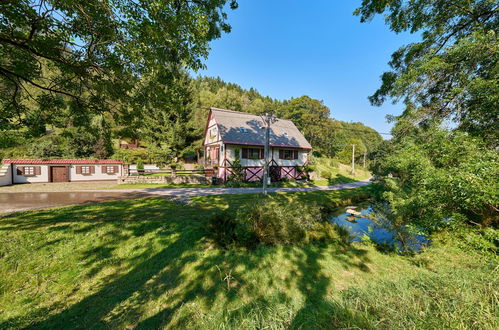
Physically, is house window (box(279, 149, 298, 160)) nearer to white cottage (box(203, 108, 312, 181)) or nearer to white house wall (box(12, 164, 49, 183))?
white cottage (box(203, 108, 312, 181))

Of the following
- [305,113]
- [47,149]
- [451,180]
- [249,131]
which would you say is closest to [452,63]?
[451,180]

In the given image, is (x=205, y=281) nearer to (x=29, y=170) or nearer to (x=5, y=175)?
(x=5, y=175)

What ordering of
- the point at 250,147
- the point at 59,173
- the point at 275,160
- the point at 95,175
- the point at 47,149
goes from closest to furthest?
the point at 59,173 < the point at 95,175 < the point at 250,147 < the point at 275,160 < the point at 47,149

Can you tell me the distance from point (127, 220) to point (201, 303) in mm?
4532

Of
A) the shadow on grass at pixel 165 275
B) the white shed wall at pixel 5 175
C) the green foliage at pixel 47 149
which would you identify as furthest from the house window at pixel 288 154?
the green foliage at pixel 47 149

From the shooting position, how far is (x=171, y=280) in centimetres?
392

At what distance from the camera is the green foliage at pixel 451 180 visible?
380 cm

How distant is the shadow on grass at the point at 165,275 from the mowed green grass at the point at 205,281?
24 millimetres

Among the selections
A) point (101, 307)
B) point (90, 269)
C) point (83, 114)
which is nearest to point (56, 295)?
point (90, 269)

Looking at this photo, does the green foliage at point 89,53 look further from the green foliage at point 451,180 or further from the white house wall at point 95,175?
the white house wall at point 95,175

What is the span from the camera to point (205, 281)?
3934 mm

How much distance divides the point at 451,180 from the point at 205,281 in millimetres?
5840

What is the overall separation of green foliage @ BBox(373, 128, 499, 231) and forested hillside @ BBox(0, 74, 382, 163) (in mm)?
7045

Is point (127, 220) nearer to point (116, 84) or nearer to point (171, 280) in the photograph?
point (171, 280)
